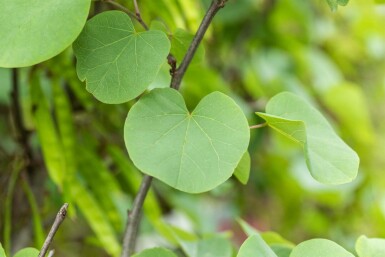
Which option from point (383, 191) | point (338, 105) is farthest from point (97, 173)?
point (383, 191)

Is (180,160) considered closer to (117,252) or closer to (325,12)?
(117,252)

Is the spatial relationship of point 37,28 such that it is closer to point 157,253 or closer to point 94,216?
point 157,253

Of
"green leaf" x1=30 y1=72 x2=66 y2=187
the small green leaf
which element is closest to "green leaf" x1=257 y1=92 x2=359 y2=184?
the small green leaf

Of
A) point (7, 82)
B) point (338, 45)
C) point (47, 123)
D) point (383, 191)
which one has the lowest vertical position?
point (383, 191)

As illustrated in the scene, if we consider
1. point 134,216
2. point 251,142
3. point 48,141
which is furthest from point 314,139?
point 251,142

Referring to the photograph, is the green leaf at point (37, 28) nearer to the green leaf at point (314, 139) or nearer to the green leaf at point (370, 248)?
the green leaf at point (314, 139)

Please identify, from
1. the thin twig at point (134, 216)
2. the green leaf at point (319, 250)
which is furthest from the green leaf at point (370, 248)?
the thin twig at point (134, 216)
